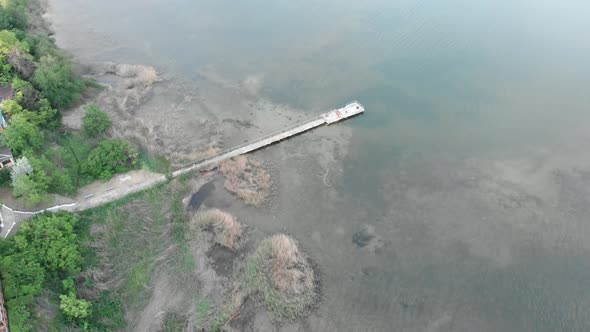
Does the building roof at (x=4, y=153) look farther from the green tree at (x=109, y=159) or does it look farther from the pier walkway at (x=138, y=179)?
the green tree at (x=109, y=159)

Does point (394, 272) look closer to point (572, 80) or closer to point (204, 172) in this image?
point (204, 172)

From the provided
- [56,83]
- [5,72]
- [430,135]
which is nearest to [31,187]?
[56,83]

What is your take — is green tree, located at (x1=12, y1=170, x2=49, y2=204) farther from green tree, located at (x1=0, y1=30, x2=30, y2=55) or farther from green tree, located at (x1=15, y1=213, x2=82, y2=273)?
green tree, located at (x1=0, y1=30, x2=30, y2=55)

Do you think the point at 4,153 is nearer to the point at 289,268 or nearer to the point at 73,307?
the point at 73,307

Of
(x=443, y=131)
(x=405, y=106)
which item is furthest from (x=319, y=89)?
(x=443, y=131)

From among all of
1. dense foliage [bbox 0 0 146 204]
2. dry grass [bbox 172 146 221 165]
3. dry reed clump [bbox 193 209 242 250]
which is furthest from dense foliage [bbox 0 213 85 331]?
dry grass [bbox 172 146 221 165]
